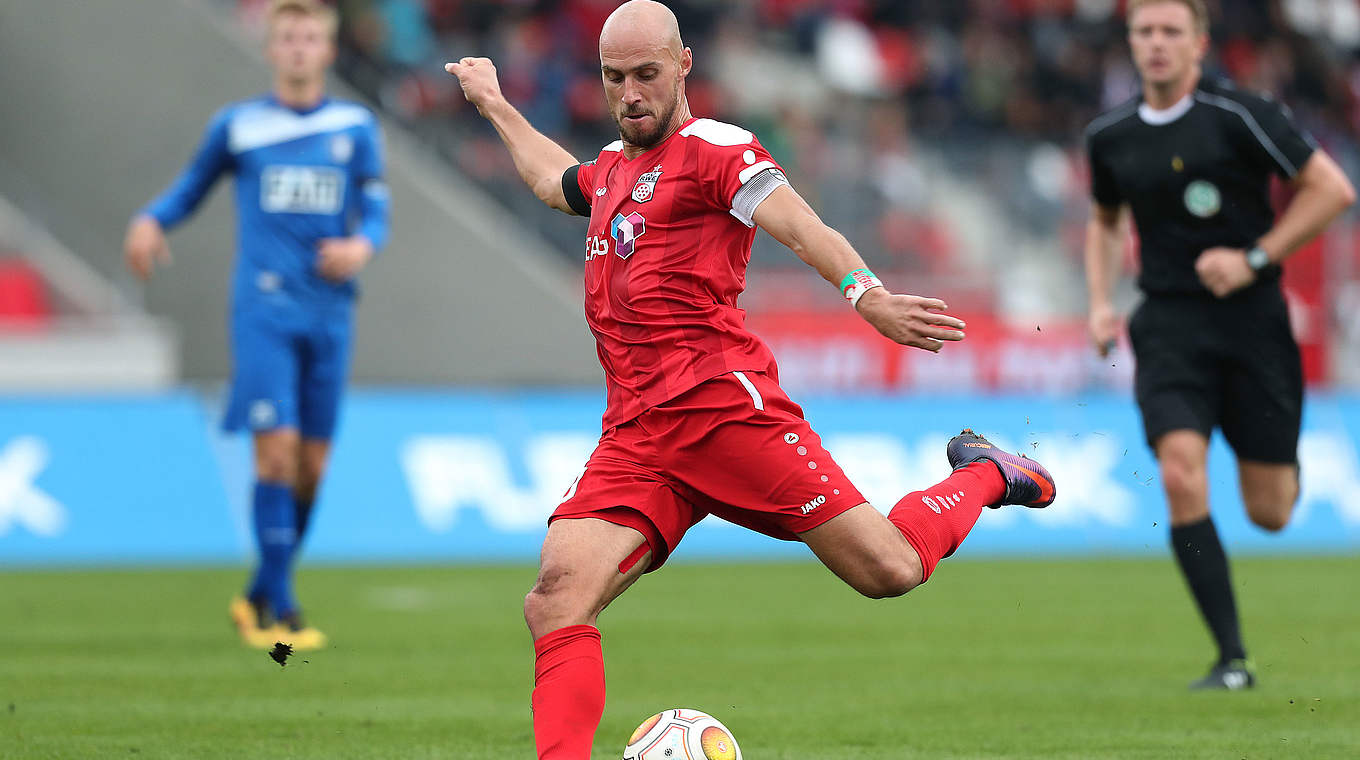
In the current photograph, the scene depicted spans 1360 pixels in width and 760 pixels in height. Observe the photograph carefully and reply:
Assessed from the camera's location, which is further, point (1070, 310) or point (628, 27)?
point (1070, 310)

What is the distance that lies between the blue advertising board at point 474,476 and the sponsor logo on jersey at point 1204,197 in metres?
7.25

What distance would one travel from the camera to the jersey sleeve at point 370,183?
9492 mm

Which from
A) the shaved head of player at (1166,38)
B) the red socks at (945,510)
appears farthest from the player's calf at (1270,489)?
the red socks at (945,510)

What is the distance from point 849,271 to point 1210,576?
340 cm

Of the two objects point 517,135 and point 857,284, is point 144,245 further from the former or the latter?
point 857,284

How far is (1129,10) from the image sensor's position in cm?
788

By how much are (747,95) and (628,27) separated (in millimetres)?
18890

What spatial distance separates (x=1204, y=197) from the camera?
7.80 meters

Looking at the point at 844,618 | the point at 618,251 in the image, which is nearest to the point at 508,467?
the point at 844,618

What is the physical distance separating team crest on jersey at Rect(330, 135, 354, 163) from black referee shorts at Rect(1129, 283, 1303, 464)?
409 centimetres

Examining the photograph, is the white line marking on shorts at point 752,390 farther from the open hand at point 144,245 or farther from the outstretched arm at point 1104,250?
the open hand at point 144,245

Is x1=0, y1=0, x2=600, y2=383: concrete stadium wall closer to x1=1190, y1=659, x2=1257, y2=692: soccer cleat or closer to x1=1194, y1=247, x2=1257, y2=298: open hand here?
x1=1194, y1=247, x2=1257, y2=298: open hand

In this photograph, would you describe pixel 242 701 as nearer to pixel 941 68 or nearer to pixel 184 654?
pixel 184 654

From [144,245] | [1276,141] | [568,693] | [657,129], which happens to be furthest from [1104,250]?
[144,245]
